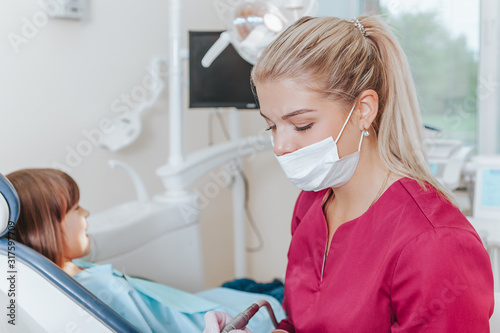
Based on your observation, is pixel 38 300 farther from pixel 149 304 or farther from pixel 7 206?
pixel 149 304

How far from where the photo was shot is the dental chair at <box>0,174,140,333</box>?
0.92 metres

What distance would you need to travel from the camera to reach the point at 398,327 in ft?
2.92

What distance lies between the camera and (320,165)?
0.99 m

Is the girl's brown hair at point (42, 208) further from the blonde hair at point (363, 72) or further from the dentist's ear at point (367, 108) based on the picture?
the dentist's ear at point (367, 108)

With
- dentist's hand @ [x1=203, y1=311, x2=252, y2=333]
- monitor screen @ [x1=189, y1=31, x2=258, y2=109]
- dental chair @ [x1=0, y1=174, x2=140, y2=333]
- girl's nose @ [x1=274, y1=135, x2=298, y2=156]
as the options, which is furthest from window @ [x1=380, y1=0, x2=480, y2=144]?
dental chair @ [x1=0, y1=174, x2=140, y2=333]

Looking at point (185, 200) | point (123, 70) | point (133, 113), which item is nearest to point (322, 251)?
point (185, 200)

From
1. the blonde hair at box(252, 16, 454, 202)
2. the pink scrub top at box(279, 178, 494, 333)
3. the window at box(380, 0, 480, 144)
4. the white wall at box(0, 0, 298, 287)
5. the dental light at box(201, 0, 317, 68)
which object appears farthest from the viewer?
the window at box(380, 0, 480, 144)

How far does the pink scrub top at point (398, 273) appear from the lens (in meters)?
0.82

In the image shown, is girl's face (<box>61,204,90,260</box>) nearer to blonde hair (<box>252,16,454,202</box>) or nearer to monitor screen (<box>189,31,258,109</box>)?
blonde hair (<box>252,16,454,202</box>)

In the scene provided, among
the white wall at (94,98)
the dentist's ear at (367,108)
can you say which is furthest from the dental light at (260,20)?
the white wall at (94,98)

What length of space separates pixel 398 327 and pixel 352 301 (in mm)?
104

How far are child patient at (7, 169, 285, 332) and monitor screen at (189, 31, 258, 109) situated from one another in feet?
2.36

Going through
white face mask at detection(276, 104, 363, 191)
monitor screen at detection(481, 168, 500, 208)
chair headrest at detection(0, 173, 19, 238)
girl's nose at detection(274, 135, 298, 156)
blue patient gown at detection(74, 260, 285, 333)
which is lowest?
blue patient gown at detection(74, 260, 285, 333)

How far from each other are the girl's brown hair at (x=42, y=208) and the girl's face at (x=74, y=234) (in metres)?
0.02
